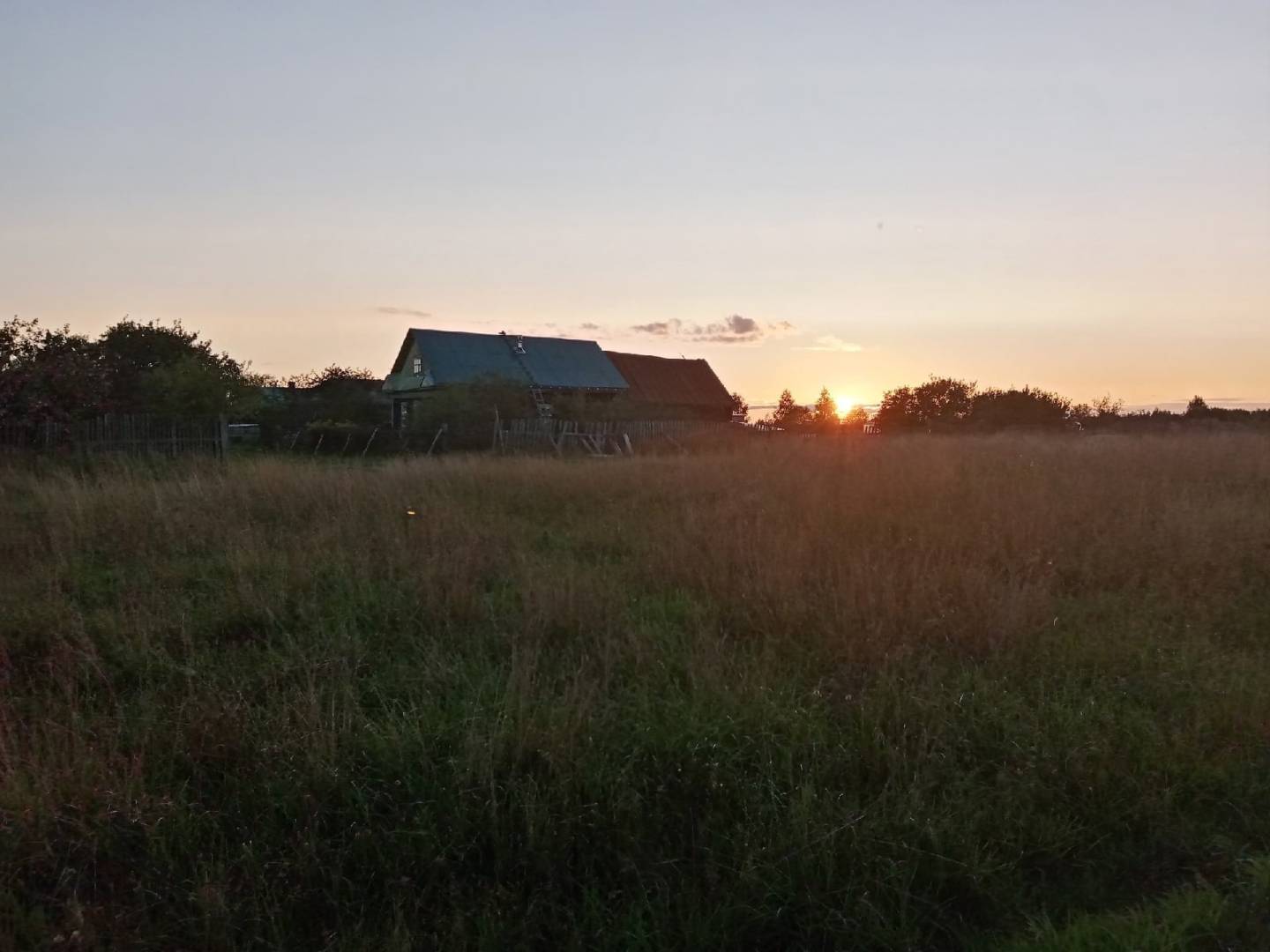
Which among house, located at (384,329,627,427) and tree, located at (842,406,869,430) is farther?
house, located at (384,329,627,427)

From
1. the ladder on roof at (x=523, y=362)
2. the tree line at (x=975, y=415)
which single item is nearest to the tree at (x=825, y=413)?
the tree line at (x=975, y=415)

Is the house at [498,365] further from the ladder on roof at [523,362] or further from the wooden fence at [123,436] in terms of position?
the wooden fence at [123,436]

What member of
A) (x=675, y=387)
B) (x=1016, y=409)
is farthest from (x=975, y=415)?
(x=675, y=387)

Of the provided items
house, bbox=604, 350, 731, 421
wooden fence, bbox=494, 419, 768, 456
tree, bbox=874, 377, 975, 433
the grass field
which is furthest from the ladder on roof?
the grass field

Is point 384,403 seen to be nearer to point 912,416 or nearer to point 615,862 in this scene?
point 912,416

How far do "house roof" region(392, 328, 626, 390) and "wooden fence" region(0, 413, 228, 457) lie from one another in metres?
17.8

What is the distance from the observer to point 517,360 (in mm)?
36531

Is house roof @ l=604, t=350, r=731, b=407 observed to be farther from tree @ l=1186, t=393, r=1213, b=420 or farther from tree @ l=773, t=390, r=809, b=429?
tree @ l=1186, t=393, r=1213, b=420

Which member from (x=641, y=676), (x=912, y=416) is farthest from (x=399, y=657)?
(x=912, y=416)

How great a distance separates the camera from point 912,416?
35906 mm

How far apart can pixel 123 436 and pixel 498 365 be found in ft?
72.9

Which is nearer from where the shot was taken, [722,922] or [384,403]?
[722,922]

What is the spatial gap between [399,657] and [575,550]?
2840 millimetres

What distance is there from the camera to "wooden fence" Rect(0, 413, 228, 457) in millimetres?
13031
